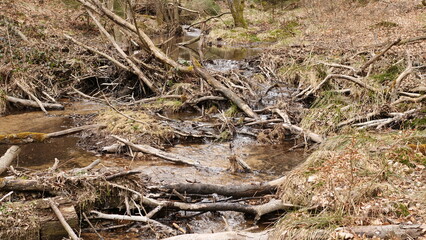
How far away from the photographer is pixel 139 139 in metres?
7.55

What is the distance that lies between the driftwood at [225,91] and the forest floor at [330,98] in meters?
0.32

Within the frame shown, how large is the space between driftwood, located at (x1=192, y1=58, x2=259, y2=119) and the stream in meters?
1.01

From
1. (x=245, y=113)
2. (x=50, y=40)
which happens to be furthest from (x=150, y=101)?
(x=50, y=40)

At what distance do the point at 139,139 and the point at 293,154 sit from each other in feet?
10.4

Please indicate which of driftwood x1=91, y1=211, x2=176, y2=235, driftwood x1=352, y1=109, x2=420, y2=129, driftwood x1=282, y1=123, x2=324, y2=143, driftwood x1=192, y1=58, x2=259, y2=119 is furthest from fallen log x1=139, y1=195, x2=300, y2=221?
driftwood x1=192, y1=58, x2=259, y2=119

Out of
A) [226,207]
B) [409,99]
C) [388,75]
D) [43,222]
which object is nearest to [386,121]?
[409,99]

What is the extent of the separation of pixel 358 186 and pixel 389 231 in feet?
3.18

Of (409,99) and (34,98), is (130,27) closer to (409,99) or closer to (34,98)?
(34,98)

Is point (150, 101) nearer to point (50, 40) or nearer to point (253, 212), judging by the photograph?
point (50, 40)

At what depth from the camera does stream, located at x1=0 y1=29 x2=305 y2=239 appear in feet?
16.3

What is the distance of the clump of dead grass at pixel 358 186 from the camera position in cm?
400

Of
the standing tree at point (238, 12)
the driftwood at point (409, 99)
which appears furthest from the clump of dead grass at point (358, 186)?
the standing tree at point (238, 12)

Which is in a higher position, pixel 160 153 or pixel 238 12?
pixel 238 12

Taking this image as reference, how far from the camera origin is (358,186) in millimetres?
4457
